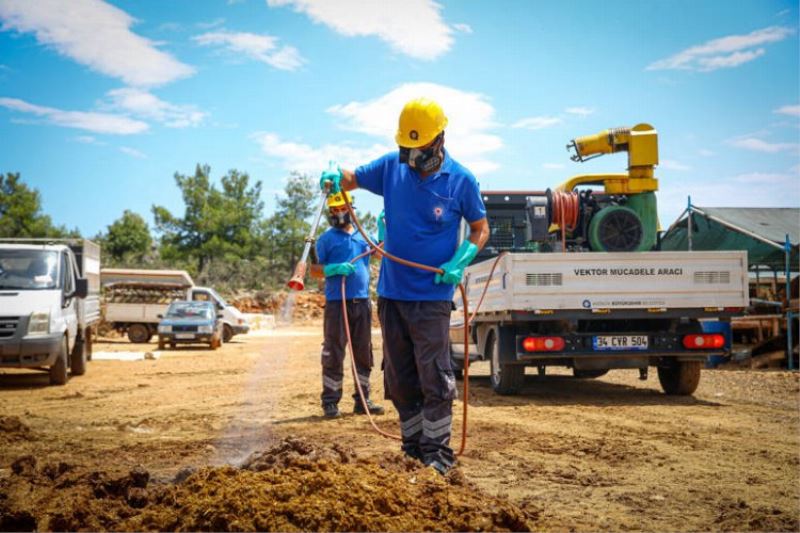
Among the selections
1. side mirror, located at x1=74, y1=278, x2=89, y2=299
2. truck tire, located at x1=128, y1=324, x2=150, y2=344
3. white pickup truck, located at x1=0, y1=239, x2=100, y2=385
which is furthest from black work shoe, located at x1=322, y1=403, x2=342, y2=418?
truck tire, located at x1=128, y1=324, x2=150, y2=344

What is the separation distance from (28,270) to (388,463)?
33.0 ft

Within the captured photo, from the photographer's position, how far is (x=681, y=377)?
10.0m

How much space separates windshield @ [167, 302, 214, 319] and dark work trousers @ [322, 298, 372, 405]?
18.3 meters

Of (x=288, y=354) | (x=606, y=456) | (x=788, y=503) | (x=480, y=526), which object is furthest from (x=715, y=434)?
(x=288, y=354)

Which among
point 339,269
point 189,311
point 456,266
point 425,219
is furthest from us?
point 189,311

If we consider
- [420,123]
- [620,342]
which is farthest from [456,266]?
[620,342]

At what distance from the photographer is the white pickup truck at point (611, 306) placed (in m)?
9.30

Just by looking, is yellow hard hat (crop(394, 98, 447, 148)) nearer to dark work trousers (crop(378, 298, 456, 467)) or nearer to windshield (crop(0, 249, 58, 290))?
dark work trousers (crop(378, 298, 456, 467))

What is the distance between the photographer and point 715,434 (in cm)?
709

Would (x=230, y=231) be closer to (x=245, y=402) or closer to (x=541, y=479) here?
(x=245, y=402)

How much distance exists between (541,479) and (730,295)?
18.3 ft

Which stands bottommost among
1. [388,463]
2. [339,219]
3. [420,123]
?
[388,463]

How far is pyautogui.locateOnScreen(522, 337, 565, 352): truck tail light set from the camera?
9.28 meters

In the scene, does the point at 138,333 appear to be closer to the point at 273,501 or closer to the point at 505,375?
the point at 505,375
